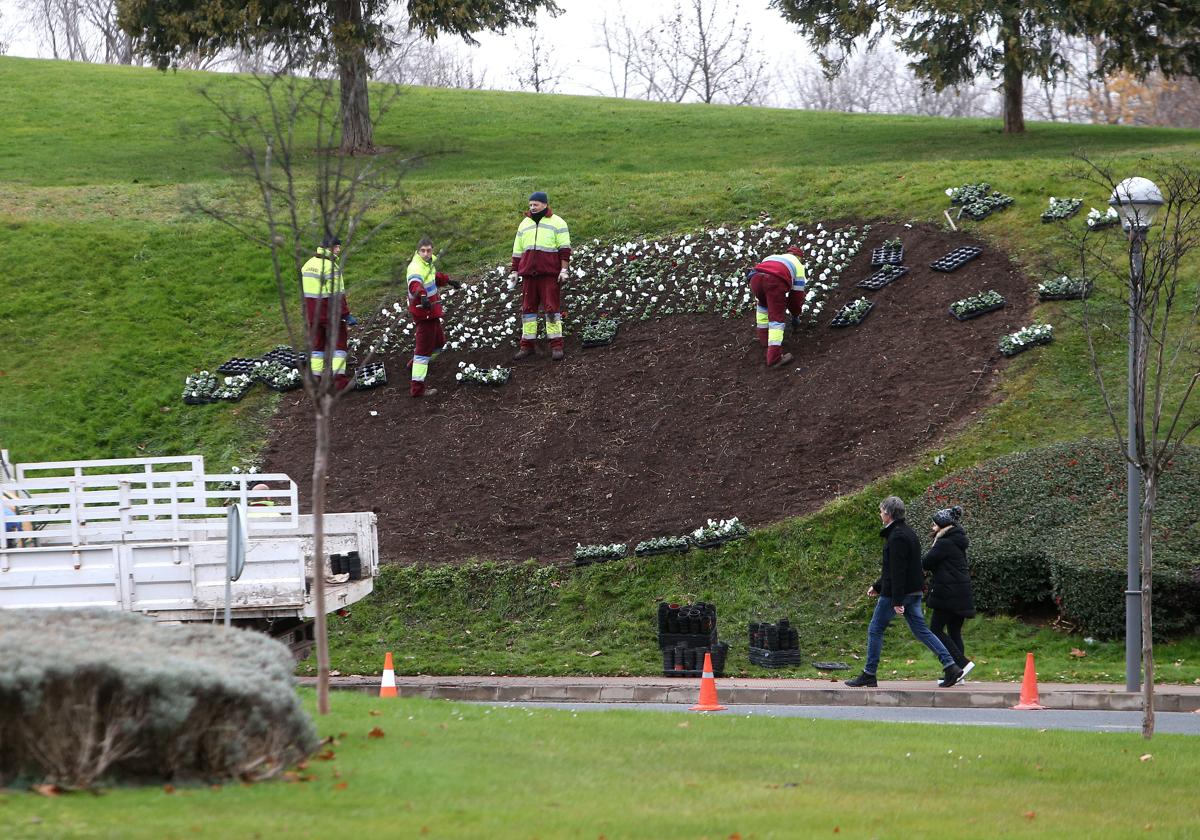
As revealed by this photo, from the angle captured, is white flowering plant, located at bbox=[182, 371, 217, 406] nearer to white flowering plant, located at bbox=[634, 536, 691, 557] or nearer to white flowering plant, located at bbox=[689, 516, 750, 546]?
white flowering plant, located at bbox=[634, 536, 691, 557]

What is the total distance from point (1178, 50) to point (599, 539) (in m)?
19.8

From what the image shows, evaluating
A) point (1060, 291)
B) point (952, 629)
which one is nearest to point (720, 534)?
point (952, 629)

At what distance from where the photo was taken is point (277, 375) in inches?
927

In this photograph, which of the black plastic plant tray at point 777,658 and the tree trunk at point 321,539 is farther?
the black plastic plant tray at point 777,658

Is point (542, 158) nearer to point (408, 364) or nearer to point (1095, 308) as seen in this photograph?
point (408, 364)

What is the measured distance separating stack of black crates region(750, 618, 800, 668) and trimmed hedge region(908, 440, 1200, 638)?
225cm

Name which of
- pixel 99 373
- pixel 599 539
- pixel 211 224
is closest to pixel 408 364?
pixel 99 373

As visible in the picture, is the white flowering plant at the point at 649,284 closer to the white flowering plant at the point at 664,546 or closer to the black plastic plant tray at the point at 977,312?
the black plastic plant tray at the point at 977,312

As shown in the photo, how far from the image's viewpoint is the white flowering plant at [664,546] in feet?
55.6

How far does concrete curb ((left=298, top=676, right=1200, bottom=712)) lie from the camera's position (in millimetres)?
12391

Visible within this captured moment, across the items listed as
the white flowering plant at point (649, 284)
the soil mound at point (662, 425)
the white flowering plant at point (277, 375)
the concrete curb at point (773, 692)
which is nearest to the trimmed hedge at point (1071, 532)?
the concrete curb at point (773, 692)

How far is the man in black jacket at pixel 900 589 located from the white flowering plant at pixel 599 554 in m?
4.61

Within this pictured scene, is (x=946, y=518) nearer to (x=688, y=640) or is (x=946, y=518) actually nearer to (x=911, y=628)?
(x=911, y=628)

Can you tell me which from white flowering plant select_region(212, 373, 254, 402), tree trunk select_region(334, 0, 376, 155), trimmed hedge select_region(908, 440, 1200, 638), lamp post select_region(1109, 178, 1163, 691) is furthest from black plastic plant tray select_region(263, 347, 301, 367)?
lamp post select_region(1109, 178, 1163, 691)
